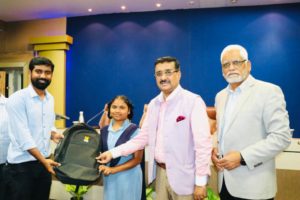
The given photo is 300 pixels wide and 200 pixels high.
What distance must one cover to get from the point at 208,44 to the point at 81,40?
2.52 m

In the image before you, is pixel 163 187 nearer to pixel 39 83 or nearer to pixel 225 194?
pixel 225 194

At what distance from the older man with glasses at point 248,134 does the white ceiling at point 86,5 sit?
3556 mm

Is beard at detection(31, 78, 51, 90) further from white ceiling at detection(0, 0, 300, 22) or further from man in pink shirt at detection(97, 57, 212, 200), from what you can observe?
white ceiling at detection(0, 0, 300, 22)

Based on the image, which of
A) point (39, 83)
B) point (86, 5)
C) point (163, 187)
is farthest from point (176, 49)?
point (163, 187)

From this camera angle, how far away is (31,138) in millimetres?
1944

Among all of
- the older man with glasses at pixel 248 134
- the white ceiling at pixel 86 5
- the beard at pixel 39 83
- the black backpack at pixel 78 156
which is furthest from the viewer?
the white ceiling at pixel 86 5

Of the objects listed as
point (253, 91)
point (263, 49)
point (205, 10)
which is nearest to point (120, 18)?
point (205, 10)

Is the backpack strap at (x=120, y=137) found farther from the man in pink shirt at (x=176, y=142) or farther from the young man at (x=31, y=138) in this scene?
the young man at (x=31, y=138)

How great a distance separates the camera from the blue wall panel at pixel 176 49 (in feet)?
16.1

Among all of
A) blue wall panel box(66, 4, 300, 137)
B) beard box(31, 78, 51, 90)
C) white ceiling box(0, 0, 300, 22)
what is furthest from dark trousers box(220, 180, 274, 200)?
white ceiling box(0, 0, 300, 22)

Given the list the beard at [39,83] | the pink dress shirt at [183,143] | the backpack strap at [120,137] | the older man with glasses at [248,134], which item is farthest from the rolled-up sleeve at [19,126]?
the older man with glasses at [248,134]

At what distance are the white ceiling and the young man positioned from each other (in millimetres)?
3206

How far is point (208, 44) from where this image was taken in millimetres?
5152

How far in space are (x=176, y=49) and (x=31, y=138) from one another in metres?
3.79
